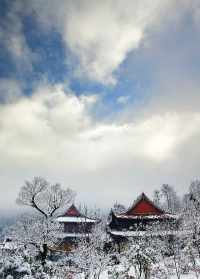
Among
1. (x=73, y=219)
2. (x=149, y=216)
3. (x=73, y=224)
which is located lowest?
(x=73, y=224)

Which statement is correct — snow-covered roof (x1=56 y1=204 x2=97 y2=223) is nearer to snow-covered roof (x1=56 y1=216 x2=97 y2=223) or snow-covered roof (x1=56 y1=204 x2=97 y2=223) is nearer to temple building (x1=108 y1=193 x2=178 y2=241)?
snow-covered roof (x1=56 y1=216 x2=97 y2=223)

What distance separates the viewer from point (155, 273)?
26.2 metres

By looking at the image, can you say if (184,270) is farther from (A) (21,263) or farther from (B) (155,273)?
(A) (21,263)

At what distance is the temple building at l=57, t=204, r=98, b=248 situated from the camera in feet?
180

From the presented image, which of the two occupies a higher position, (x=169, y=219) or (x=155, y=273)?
(x=169, y=219)

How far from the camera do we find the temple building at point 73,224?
54.7m

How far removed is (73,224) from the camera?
59406mm

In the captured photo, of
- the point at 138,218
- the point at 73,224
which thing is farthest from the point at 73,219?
the point at 138,218

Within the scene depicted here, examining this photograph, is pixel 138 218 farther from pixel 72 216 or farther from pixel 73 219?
pixel 72 216

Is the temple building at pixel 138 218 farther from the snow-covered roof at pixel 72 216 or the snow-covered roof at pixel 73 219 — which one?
the snow-covered roof at pixel 72 216

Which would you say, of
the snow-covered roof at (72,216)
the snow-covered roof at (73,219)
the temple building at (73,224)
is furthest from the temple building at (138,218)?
the snow-covered roof at (72,216)

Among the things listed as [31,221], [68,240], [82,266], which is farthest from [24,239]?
[68,240]

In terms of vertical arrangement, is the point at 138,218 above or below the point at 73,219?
above

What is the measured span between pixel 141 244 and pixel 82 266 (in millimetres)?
6978
